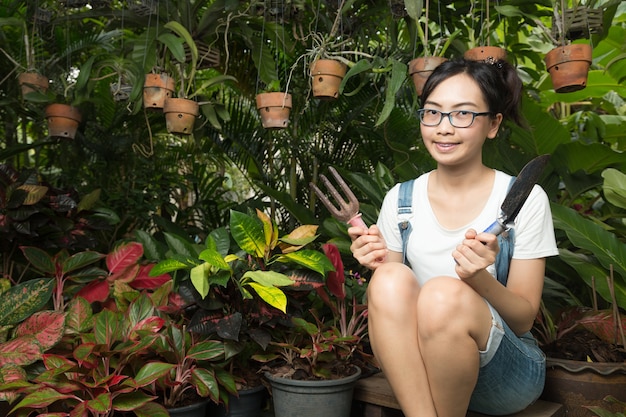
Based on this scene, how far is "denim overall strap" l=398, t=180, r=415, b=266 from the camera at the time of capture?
5.11 feet

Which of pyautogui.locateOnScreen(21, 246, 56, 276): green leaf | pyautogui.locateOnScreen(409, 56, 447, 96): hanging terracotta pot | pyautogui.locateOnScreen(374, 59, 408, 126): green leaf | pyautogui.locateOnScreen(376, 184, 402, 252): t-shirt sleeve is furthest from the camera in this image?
pyautogui.locateOnScreen(21, 246, 56, 276): green leaf

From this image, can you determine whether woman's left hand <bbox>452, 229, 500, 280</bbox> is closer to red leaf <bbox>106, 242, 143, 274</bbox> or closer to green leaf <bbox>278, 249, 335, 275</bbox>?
green leaf <bbox>278, 249, 335, 275</bbox>

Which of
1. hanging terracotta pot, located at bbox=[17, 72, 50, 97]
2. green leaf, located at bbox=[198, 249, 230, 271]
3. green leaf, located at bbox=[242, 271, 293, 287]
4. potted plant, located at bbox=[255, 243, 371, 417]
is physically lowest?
potted plant, located at bbox=[255, 243, 371, 417]

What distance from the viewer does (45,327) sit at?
5.46 ft

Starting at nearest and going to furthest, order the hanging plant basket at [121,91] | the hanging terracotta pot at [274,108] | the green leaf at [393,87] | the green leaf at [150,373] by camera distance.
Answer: the green leaf at [150,373] < the green leaf at [393,87] < the hanging terracotta pot at [274,108] < the hanging plant basket at [121,91]

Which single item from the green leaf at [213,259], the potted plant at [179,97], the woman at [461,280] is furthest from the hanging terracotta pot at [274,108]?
the woman at [461,280]

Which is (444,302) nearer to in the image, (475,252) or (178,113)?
(475,252)

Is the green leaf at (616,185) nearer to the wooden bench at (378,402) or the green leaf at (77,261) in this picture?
the wooden bench at (378,402)

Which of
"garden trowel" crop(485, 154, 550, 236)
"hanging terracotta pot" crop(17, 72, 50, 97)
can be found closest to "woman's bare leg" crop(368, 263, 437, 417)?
"garden trowel" crop(485, 154, 550, 236)

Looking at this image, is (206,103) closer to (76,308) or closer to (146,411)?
(76,308)

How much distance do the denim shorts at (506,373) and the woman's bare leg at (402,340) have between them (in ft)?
0.50

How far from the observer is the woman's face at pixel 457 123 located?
4.55 ft

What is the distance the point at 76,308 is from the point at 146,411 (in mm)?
519

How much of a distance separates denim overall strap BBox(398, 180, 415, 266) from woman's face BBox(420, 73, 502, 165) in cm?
19
